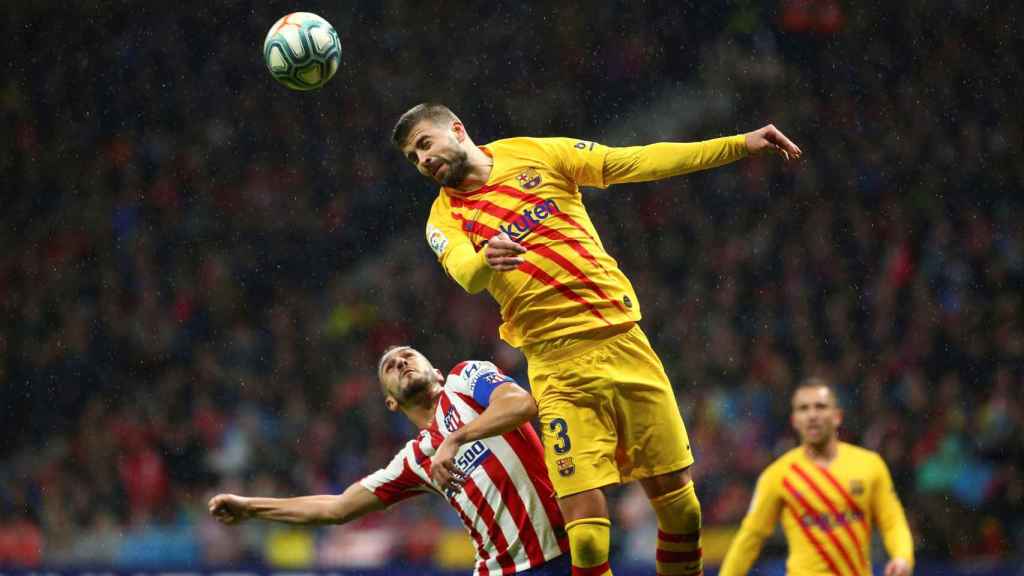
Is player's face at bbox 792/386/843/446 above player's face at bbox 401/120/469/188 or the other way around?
the other way around

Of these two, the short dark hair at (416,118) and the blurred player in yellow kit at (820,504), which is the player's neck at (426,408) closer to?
the short dark hair at (416,118)

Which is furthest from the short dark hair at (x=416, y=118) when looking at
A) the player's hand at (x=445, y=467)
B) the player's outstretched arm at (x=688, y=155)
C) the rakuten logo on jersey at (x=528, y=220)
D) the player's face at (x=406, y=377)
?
the player's hand at (x=445, y=467)

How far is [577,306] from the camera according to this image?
5262mm

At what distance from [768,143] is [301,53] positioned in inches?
82.2

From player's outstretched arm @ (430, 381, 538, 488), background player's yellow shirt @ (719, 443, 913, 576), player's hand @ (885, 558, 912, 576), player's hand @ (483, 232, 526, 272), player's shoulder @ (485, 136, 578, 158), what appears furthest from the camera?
background player's yellow shirt @ (719, 443, 913, 576)

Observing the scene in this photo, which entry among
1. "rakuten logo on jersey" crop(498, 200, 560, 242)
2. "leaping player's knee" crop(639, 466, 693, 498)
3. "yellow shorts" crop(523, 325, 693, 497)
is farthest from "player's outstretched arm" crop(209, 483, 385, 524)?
"rakuten logo on jersey" crop(498, 200, 560, 242)

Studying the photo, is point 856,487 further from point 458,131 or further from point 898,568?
point 458,131

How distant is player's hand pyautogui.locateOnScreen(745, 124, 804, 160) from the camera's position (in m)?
5.09

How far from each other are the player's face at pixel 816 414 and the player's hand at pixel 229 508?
9.29 feet

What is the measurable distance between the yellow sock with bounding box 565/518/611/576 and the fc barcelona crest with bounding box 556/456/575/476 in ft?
0.59

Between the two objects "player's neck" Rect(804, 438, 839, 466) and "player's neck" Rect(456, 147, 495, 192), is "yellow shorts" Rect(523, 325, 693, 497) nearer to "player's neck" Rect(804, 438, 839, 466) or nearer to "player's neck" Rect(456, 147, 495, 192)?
"player's neck" Rect(456, 147, 495, 192)

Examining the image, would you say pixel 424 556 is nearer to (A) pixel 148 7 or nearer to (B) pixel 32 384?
(B) pixel 32 384

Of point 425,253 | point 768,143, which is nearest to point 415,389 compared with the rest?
point 768,143

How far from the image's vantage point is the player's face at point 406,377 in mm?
5594
